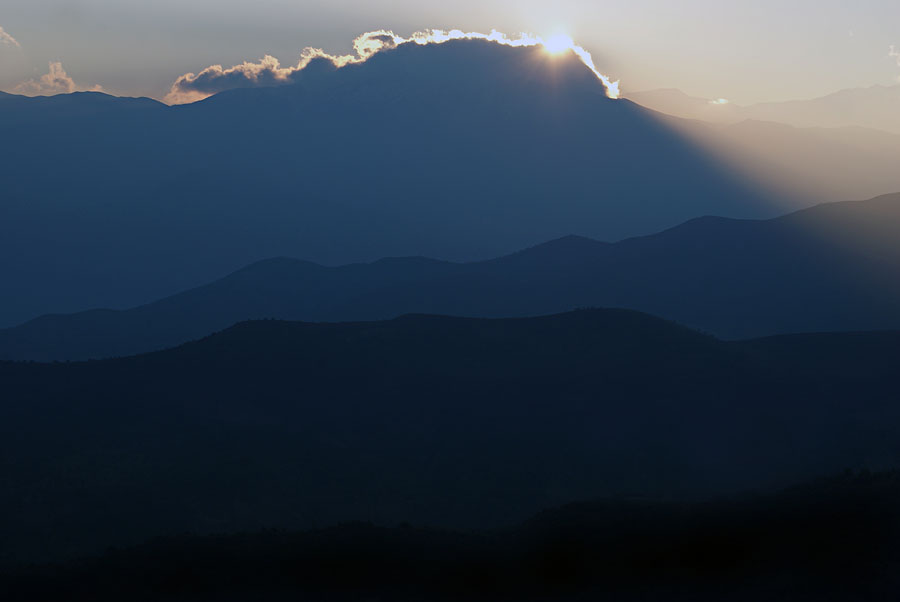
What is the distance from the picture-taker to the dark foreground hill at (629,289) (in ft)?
337

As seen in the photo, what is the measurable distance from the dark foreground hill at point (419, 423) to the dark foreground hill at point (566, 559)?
35.8 ft

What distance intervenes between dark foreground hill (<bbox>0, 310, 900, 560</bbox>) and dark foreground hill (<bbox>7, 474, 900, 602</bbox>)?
35.8ft

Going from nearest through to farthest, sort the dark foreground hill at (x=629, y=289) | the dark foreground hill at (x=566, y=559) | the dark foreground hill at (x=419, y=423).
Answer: the dark foreground hill at (x=566, y=559) < the dark foreground hill at (x=419, y=423) < the dark foreground hill at (x=629, y=289)

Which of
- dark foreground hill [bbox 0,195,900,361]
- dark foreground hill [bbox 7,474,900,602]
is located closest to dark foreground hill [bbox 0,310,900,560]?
dark foreground hill [bbox 7,474,900,602]

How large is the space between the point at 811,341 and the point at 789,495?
41153mm

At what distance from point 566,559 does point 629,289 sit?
332 feet

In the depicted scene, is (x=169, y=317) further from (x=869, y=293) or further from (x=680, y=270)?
(x=869, y=293)

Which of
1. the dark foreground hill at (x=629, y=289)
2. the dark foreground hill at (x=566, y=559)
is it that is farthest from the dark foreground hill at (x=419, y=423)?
the dark foreground hill at (x=629, y=289)

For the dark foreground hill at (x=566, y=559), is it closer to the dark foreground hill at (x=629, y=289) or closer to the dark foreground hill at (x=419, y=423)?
the dark foreground hill at (x=419, y=423)

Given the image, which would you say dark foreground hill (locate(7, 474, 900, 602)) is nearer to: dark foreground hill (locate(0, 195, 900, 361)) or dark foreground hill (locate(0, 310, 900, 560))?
dark foreground hill (locate(0, 310, 900, 560))

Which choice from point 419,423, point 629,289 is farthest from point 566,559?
point 629,289

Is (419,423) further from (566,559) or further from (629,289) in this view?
(629,289)

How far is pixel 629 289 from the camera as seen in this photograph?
12144 centimetres

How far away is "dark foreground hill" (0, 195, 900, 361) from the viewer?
10275cm
